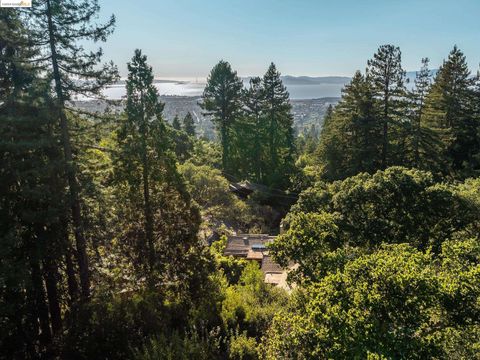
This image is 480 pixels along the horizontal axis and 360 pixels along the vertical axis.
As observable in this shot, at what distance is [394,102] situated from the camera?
86.2ft

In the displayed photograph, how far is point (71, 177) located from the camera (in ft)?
38.0

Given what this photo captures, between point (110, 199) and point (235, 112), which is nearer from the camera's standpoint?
point (110, 199)

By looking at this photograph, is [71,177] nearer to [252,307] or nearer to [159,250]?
[159,250]

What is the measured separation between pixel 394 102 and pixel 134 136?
67.0 feet

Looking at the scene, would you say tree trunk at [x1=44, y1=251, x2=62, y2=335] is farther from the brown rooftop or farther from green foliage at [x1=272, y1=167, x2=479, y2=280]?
the brown rooftop

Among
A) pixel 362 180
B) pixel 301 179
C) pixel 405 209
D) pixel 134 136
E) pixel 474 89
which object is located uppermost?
pixel 474 89

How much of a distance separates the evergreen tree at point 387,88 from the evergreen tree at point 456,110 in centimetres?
331

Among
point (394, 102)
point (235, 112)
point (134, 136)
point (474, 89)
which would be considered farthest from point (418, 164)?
point (134, 136)

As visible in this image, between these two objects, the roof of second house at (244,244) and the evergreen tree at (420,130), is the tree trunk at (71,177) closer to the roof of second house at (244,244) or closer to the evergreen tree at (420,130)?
the roof of second house at (244,244)

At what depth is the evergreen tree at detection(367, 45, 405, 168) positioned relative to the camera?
25.4 metres

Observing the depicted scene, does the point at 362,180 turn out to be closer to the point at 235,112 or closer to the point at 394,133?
the point at 394,133

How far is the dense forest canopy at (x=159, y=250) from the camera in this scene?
6.90 meters

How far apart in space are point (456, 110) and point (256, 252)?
20.5 meters

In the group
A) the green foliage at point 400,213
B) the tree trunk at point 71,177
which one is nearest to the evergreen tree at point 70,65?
the tree trunk at point 71,177
